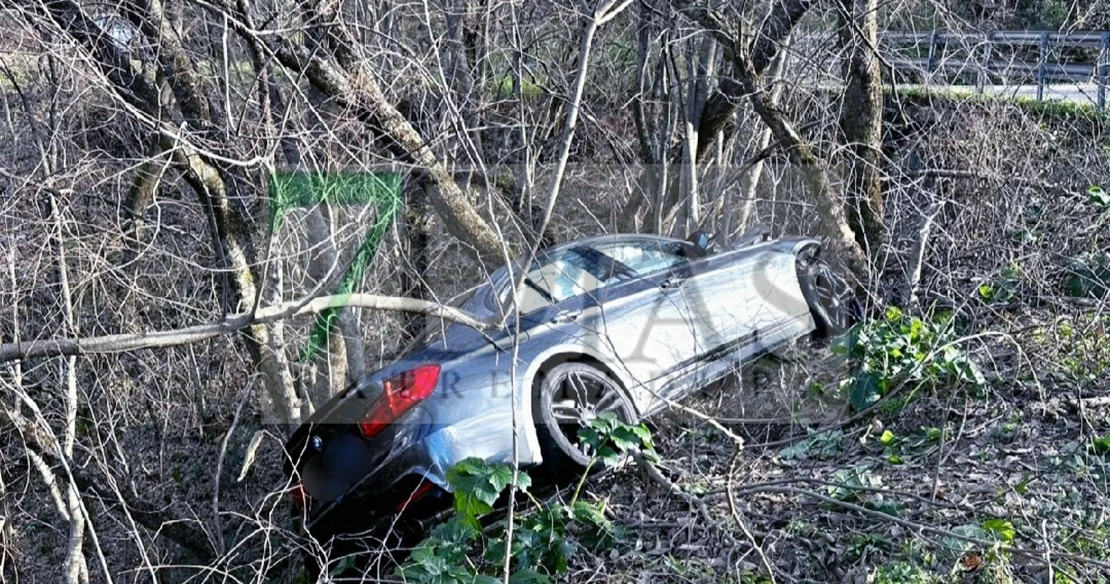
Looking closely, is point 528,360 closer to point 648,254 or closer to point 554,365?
point 554,365

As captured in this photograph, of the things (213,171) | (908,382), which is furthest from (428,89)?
(908,382)

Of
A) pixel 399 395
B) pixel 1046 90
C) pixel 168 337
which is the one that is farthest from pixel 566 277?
pixel 1046 90

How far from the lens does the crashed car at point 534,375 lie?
6.41 metres

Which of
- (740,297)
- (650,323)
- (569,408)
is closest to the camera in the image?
(569,408)

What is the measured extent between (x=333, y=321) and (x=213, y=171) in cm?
156

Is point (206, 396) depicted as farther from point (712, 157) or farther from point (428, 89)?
point (712, 157)

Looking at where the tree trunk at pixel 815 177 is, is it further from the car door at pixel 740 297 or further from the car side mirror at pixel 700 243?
the car side mirror at pixel 700 243

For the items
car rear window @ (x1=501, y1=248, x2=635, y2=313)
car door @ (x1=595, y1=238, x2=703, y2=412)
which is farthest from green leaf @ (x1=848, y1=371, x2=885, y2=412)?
car rear window @ (x1=501, y1=248, x2=635, y2=313)

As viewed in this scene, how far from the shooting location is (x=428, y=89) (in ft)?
26.0

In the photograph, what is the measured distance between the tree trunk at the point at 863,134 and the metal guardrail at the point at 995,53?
10.1 inches

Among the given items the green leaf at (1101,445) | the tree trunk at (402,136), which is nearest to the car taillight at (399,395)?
the tree trunk at (402,136)

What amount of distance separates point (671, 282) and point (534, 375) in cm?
142

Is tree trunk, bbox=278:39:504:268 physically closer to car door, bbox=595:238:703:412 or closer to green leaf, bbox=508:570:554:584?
car door, bbox=595:238:703:412

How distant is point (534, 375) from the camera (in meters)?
6.61
